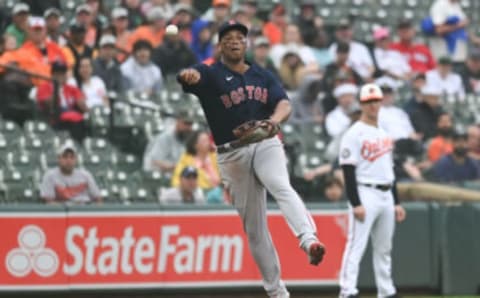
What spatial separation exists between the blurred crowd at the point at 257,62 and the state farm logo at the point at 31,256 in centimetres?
158

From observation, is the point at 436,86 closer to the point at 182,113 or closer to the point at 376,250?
the point at 182,113

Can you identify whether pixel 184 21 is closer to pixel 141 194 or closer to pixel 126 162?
pixel 126 162

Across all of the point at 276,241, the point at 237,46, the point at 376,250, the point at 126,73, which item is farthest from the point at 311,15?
the point at 237,46

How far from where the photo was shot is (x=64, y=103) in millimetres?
14125

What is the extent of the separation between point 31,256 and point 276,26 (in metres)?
6.54

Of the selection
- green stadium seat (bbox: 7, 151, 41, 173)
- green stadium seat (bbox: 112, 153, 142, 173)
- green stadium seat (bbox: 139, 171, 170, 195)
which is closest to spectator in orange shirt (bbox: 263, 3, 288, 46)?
green stadium seat (bbox: 112, 153, 142, 173)

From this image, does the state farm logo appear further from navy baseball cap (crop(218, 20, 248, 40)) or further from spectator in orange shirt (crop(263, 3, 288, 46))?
spectator in orange shirt (crop(263, 3, 288, 46))

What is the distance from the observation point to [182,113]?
1501 centimetres

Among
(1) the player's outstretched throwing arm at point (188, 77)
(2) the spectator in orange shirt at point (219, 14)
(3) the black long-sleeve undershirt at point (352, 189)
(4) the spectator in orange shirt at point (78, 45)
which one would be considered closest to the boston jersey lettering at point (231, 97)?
(1) the player's outstretched throwing arm at point (188, 77)

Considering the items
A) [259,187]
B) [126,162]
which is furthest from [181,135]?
[259,187]

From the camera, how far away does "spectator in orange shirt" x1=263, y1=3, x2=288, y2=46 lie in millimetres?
17578

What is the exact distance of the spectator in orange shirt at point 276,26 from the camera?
57.7 feet

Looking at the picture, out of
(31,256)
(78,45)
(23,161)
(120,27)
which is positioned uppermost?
(120,27)

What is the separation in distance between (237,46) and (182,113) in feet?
19.8
